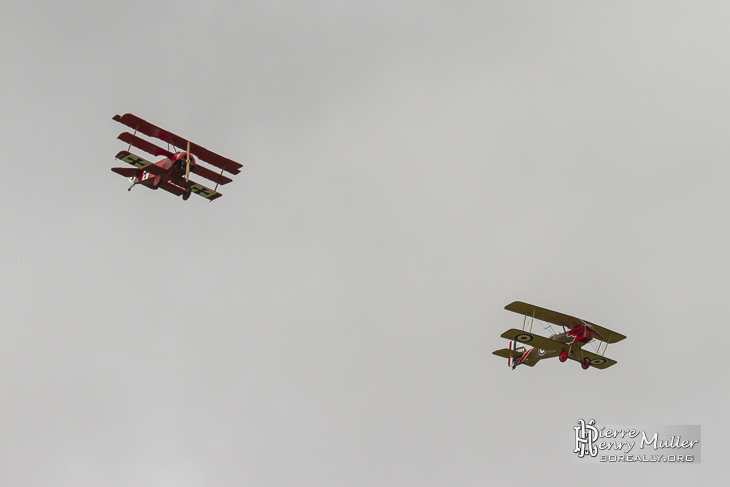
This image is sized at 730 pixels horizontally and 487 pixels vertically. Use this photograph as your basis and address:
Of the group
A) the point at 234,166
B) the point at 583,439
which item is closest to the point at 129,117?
the point at 234,166

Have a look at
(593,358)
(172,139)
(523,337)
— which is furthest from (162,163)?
(593,358)

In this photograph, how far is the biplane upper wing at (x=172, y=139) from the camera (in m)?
69.1

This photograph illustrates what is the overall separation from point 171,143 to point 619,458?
51.1 metres

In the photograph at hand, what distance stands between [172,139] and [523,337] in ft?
96.2

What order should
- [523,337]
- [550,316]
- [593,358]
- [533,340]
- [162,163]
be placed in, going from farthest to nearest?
[593,358], [550,316], [533,340], [523,337], [162,163]

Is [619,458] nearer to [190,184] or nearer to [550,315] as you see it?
[550,315]

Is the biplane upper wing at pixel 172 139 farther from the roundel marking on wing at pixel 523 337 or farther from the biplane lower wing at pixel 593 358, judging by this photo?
the biplane lower wing at pixel 593 358

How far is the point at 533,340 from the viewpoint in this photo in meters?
75.2

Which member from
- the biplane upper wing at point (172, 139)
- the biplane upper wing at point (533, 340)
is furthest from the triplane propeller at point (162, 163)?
the biplane upper wing at point (533, 340)

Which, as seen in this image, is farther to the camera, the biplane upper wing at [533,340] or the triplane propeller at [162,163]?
Result: the biplane upper wing at [533,340]

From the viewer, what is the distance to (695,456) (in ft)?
361

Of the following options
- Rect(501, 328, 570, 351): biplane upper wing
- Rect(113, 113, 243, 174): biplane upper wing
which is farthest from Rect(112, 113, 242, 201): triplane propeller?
Rect(501, 328, 570, 351): biplane upper wing

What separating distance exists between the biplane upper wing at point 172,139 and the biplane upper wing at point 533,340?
23.4 metres

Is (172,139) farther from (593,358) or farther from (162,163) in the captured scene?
(593,358)
